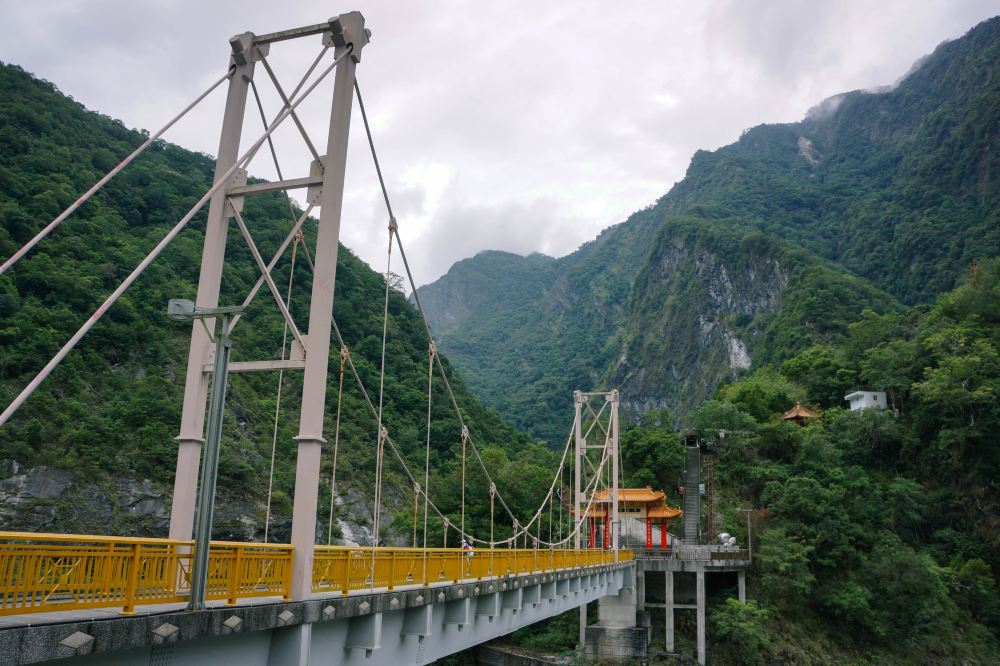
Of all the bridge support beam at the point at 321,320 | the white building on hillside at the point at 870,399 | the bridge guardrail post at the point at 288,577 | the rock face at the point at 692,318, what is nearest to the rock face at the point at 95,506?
the bridge support beam at the point at 321,320

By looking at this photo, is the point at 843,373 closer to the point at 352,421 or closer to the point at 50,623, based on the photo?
the point at 352,421

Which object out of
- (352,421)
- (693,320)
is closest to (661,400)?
(693,320)

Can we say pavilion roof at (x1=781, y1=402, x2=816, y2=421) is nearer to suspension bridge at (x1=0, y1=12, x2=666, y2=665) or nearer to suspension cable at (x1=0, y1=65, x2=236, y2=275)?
suspension bridge at (x1=0, y1=12, x2=666, y2=665)

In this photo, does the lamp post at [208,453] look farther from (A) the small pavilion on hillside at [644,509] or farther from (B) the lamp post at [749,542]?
(A) the small pavilion on hillside at [644,509]

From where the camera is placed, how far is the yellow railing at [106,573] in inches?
209

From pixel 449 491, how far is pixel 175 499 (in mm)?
26913

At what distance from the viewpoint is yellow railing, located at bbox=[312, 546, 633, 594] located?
360 inches

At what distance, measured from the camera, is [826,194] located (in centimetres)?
11012

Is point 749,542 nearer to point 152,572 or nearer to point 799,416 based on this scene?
point 799,416

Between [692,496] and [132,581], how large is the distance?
1368 inches

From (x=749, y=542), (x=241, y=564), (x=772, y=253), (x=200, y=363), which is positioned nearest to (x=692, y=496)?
(x=749, y=542)

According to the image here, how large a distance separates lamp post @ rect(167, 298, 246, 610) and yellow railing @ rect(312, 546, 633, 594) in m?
2.43

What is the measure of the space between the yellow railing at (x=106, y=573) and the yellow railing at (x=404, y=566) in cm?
142

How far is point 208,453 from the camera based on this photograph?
250 inches
